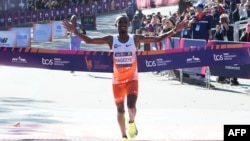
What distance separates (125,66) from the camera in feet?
32.6

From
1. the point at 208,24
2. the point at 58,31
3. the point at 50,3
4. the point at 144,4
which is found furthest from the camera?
the point at 144,4

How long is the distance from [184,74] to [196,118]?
691 centimetres

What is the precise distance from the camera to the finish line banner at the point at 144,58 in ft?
54.5

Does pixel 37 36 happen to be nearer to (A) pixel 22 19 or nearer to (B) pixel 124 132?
(A) pixel 22 19

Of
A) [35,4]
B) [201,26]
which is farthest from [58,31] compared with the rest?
[201,26]

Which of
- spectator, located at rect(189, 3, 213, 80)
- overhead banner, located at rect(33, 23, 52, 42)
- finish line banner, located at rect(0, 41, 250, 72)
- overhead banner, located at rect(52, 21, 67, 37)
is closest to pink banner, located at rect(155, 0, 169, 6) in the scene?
overhead banner, located at rect(52, 21, 67, 37)

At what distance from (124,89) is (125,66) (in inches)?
13.9

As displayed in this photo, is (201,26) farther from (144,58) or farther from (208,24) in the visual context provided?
(144,58)

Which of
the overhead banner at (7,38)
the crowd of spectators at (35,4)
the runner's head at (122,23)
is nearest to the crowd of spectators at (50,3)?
the crowd of spectators at (35,4)

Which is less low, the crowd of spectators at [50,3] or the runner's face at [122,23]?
the runner's face at [122,23]

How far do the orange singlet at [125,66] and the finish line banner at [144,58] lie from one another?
699 cm

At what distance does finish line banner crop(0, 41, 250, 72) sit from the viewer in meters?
16.6

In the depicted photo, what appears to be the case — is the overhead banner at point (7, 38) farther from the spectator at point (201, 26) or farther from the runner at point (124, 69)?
the runner at point (124, 69)

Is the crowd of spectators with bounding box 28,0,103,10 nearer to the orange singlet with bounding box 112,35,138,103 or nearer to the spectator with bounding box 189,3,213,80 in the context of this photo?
the spectator with bounding box 189,3,213,80
